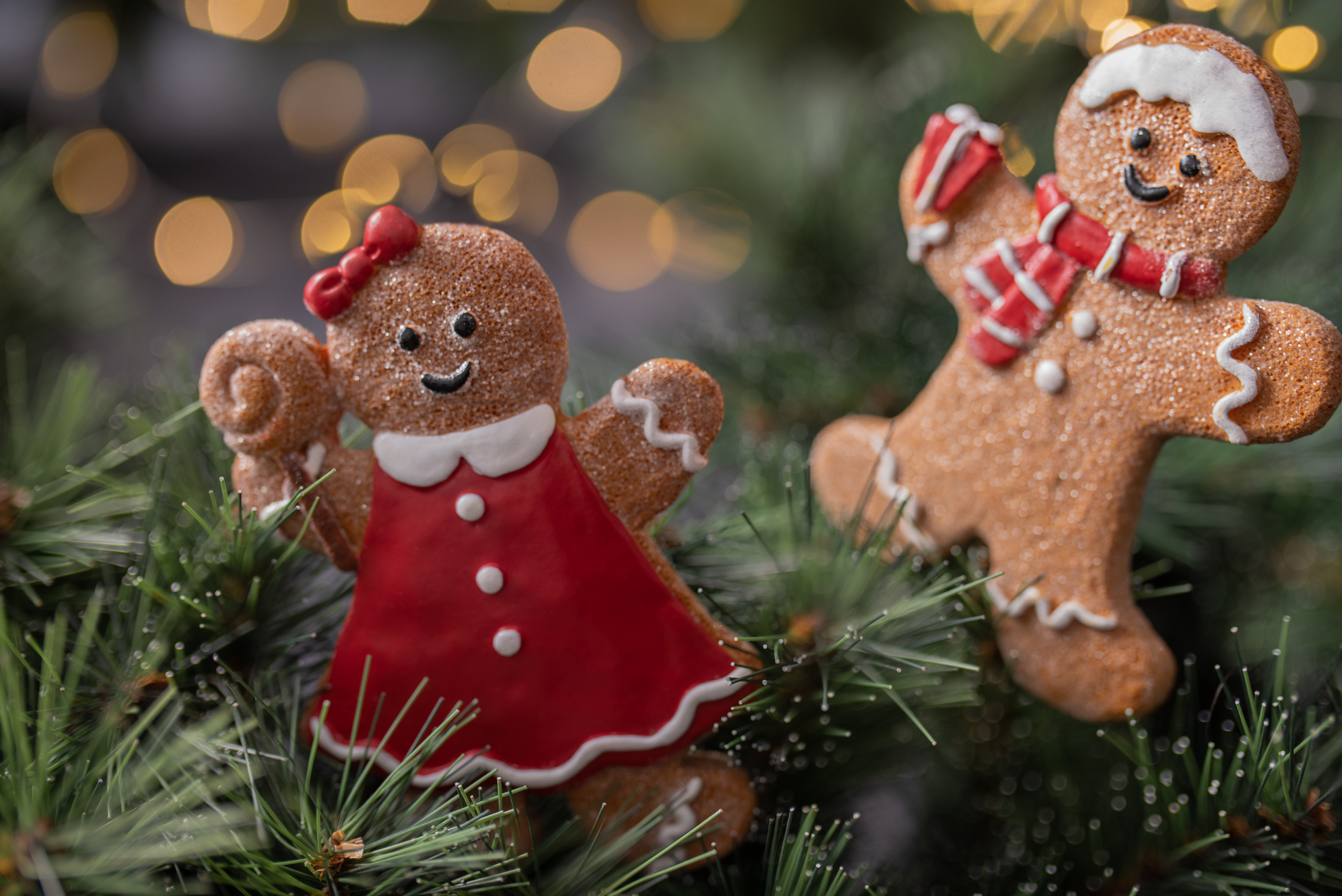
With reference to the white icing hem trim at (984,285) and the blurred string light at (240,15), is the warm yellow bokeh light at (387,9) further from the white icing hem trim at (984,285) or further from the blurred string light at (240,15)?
the white icing hem trim at (984,285)

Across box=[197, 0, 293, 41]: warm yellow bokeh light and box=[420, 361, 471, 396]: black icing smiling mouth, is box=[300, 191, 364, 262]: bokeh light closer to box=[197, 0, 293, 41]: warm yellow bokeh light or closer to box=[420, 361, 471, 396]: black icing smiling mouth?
box=[197, 0, 293, 41]: warm yellow bokeh light

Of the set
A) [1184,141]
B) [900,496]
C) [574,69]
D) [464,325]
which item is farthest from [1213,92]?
[574,69]

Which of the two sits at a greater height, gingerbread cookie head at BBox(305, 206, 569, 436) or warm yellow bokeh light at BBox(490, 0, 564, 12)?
warm yellow bokeh light at BBox(490, 0, 564, 12)

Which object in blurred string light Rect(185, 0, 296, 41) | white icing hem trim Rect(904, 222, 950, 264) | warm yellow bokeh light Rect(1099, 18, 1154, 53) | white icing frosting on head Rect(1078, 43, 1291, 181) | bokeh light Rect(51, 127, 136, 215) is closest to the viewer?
white icing frosting on head Rect(1078, 43, 1291, 181)

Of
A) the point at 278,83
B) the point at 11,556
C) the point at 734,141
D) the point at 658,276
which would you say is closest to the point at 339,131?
the point at 278,83

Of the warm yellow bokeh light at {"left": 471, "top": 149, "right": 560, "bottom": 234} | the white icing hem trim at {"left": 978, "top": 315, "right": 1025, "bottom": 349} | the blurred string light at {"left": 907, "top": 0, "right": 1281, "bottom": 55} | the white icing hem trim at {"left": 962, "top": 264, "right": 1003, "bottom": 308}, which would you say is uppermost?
the blurred string light at {"left": 907, "top": 0, "right": 1281, "bottom": 55}

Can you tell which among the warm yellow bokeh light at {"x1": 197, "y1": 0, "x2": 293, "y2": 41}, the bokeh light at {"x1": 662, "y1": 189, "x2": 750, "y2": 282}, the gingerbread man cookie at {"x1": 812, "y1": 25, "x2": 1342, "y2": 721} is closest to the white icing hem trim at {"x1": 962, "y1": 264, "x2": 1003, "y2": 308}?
the gingerbread man cookie at {"x1": 812, "y1": 25, "x2": 1342, "y2": 721}
